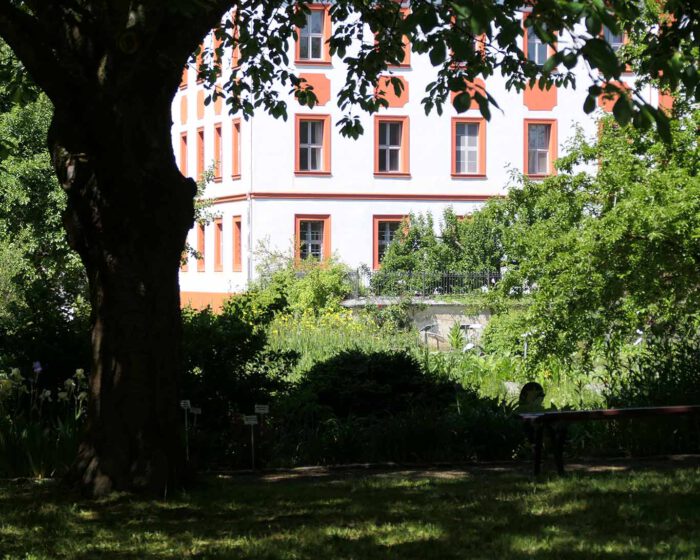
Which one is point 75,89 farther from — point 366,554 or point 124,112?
point 366,554

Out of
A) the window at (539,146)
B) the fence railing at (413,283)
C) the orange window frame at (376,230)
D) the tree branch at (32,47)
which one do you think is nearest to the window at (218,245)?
the orange window frame at (376,230)

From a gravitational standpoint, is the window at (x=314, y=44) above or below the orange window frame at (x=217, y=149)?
above

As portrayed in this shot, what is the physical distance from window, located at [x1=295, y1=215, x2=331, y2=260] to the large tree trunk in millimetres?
32452

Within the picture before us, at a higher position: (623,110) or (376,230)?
(623,110)

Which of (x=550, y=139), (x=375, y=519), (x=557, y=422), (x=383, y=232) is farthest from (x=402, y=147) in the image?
(x=375, y=519)

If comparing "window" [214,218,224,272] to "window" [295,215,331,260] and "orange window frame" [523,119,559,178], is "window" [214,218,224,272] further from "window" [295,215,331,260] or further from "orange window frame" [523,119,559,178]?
"orange window frame" [523,119,559,178]

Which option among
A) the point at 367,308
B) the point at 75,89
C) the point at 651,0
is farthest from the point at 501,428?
the point at 367,308

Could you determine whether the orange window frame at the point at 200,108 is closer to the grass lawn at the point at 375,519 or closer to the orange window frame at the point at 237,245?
the orange window frame at the point at 237,245

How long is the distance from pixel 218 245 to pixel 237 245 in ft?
9.35

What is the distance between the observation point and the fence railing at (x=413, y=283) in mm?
37500

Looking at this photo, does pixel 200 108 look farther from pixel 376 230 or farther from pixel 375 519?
pixel 375 519

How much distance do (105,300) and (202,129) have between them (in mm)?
37821

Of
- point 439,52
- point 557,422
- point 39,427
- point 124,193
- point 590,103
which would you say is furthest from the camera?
point 39,427

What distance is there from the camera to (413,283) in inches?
1479
